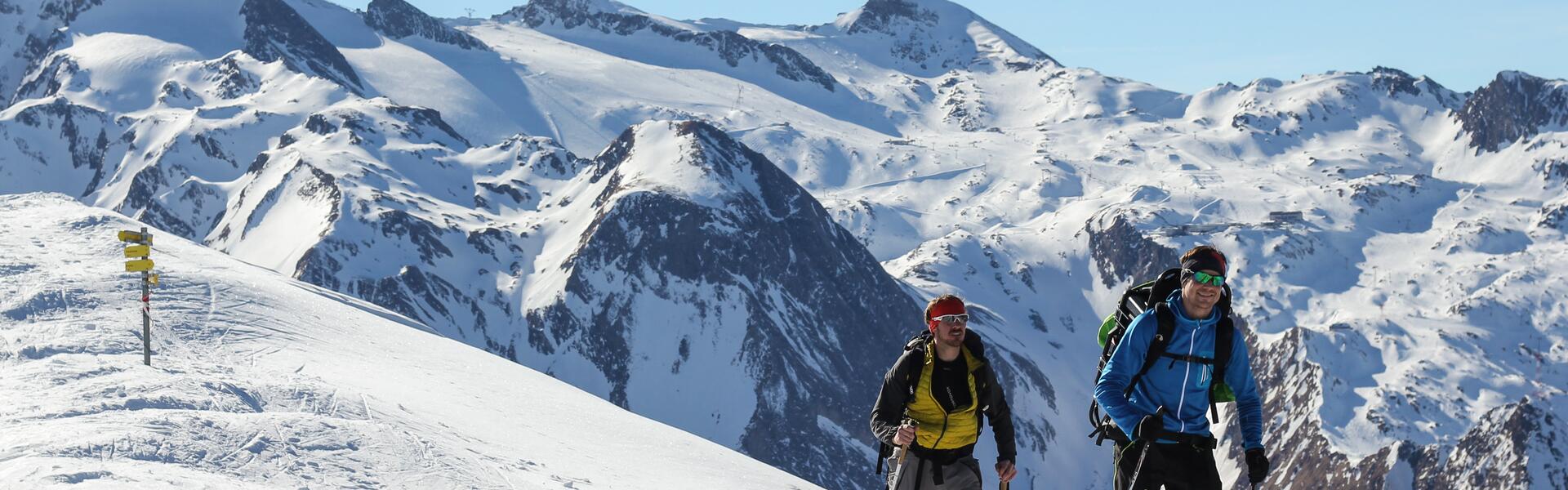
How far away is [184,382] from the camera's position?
37.5 metres

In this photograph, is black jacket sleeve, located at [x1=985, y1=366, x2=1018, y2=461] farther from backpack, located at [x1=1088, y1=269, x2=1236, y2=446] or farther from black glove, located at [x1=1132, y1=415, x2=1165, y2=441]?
black glove, located at [x1=1132, y1=415, x2=1165, y2=441]

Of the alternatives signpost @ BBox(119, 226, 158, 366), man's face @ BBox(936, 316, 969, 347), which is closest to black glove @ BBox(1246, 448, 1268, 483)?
man's face @ BBox(936, 316, 969, 347)

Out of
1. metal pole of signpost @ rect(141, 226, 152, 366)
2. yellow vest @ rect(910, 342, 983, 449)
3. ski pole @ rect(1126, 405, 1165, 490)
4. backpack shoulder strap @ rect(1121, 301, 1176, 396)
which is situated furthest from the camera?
metal pole of signpost @ rect(141, 226, 152, 366)

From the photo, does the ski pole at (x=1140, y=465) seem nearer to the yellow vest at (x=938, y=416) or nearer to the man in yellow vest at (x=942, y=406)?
the man in yellow vest at (x=942, y=406)

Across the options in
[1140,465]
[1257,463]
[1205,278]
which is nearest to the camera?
[1205,278]

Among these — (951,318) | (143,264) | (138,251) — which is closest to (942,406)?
(951,318)

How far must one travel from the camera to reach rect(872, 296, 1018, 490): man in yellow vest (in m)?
18.2

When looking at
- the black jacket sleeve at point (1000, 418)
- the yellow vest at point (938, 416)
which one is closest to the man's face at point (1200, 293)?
the black jacket sleeve at point (1000, 418)

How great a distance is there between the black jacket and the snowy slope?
605 inches

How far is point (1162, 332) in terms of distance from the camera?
16.8 meters

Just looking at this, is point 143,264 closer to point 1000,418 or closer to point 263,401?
point 263,401

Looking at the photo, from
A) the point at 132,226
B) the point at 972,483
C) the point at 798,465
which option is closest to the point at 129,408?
the point at 972,483

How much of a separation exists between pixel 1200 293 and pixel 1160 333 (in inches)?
24.1

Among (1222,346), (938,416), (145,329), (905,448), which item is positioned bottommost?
(145,329)
